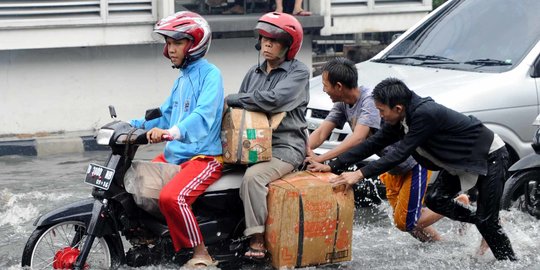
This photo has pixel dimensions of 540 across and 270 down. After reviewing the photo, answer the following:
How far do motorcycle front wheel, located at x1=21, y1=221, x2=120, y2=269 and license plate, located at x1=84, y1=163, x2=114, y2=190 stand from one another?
10.9 inches

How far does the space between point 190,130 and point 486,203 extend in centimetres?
199

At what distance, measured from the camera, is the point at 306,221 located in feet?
20.1

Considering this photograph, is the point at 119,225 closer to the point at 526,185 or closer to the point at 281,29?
the point at 281,29

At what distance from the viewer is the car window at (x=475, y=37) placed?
8680 mm

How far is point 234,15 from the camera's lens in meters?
14.0

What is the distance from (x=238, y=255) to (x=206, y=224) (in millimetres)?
329

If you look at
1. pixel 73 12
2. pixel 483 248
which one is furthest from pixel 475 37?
pixel 73 12

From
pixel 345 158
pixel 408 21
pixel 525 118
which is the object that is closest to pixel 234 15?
pixel 408 21

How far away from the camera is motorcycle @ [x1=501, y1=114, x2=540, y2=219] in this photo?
24.6 feet

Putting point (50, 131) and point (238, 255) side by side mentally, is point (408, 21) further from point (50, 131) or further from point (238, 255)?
point (238, 255)

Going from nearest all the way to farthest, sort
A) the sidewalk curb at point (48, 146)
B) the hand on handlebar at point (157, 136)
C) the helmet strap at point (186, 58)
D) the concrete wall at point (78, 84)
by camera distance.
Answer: the hand on handlebar at point (157, 136) → the helmet strap at point (186, 58) → the sidewalk curb at point (48, 146) → the concrete wall at point (78, 84)

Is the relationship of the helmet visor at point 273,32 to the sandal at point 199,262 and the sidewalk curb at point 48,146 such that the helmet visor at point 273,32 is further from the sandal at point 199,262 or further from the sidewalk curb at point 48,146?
the sidewalk curb at point 48,146

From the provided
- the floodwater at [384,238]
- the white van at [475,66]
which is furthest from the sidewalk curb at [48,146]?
the white van at [475,66]

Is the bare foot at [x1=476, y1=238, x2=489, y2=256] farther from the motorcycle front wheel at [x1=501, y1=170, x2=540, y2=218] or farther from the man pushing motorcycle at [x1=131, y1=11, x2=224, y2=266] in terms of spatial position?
the man pushing motorcycle at [x1=131, y1=11, x2=224, y2=266]
